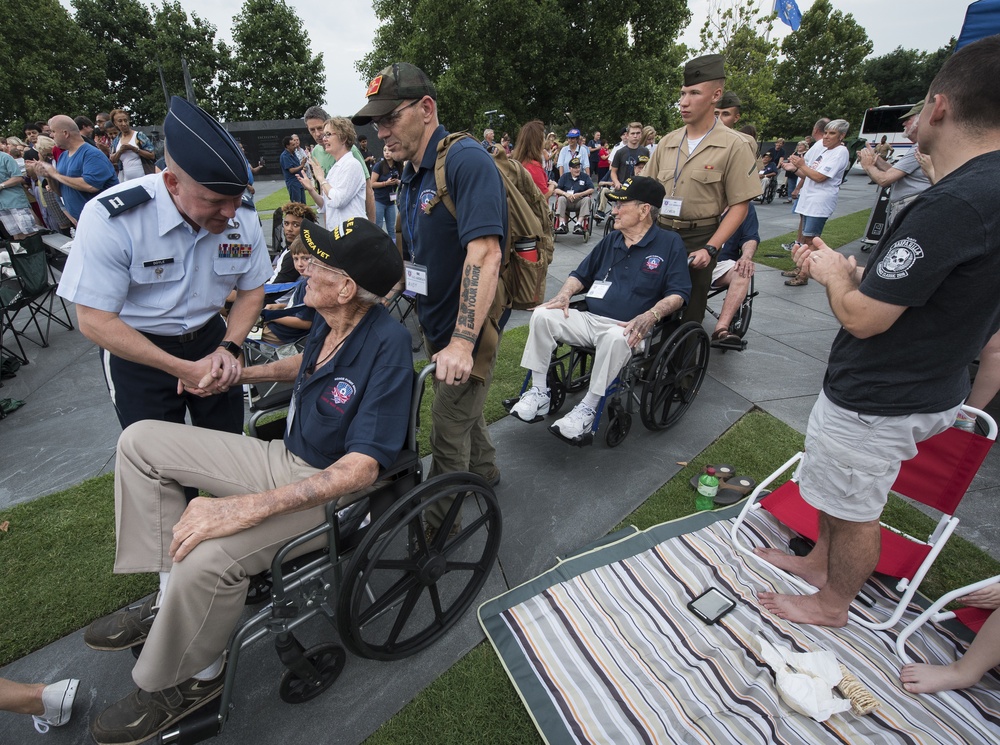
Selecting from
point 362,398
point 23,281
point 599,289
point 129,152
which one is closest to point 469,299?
point 362,398

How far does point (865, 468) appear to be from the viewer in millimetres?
1794

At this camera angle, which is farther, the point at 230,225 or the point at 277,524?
the point at 230,225

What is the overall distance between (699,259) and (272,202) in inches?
545

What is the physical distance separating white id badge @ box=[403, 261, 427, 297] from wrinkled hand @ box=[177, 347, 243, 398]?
80 centimetres

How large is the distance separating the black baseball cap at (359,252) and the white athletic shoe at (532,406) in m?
1.54

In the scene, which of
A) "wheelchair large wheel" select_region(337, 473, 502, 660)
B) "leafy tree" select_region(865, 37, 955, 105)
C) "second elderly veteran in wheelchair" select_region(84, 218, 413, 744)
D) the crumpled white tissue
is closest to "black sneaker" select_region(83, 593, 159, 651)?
"second elderly veteran in wheelchair" select_region(84, 218, 413, 744)

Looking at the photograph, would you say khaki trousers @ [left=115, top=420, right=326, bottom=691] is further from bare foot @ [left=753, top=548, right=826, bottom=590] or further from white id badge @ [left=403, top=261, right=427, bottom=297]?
bare foot @ [left=753, top=548, right=826, bottom=590]

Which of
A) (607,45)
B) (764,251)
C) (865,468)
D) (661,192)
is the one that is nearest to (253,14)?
(607,45)

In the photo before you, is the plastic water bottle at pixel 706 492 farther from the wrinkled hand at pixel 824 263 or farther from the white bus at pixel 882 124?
the white bus at pixel 882 124

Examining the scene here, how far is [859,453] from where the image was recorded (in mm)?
1795

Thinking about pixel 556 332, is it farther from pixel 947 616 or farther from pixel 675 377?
pixel 947 616

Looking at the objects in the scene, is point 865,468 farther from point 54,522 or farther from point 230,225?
point 54,522

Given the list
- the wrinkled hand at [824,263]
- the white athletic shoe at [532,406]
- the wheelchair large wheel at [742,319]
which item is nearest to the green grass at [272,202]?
the wheelchair large wheel at [742,319]

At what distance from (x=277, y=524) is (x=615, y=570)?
152 centimetres
